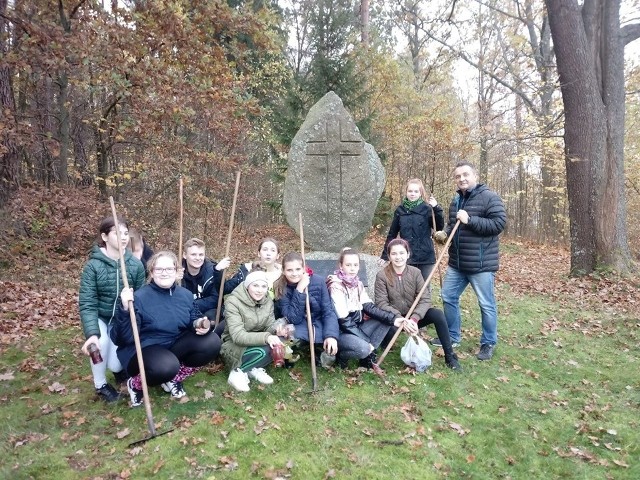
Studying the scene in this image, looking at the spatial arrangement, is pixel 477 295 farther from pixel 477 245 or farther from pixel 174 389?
pixel 174 389

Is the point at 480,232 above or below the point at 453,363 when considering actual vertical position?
above

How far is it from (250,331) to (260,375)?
0.42 metres

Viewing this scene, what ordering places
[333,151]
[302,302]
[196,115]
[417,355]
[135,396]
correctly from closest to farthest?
[135,396] < [302,302] < [417,355] < [333,151] < [196,115]

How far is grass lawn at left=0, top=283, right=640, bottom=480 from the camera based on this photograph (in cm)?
319

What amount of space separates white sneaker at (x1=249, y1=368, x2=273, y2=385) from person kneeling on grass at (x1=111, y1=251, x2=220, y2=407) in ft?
1.47

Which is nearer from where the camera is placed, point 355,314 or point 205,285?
point 355,314

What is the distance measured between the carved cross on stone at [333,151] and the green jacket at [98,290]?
301 centimetres

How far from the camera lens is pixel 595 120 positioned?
28.3 feet

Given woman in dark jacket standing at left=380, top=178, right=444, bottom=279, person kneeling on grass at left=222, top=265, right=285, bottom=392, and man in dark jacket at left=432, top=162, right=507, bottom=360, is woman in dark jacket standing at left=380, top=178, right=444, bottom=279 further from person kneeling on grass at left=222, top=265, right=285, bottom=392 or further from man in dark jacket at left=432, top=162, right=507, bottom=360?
person kneeling on grass at left=222, top=265, right=285, bottom=392

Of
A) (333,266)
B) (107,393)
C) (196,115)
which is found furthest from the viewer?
(196,115)

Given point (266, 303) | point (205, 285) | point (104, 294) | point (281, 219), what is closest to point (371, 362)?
point (266, 303)

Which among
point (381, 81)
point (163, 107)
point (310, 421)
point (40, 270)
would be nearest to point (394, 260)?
point (310, 421)

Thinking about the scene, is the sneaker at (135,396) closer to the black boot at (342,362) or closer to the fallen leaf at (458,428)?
the black boot at (342,362)

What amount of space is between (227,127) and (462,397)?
778 cm
